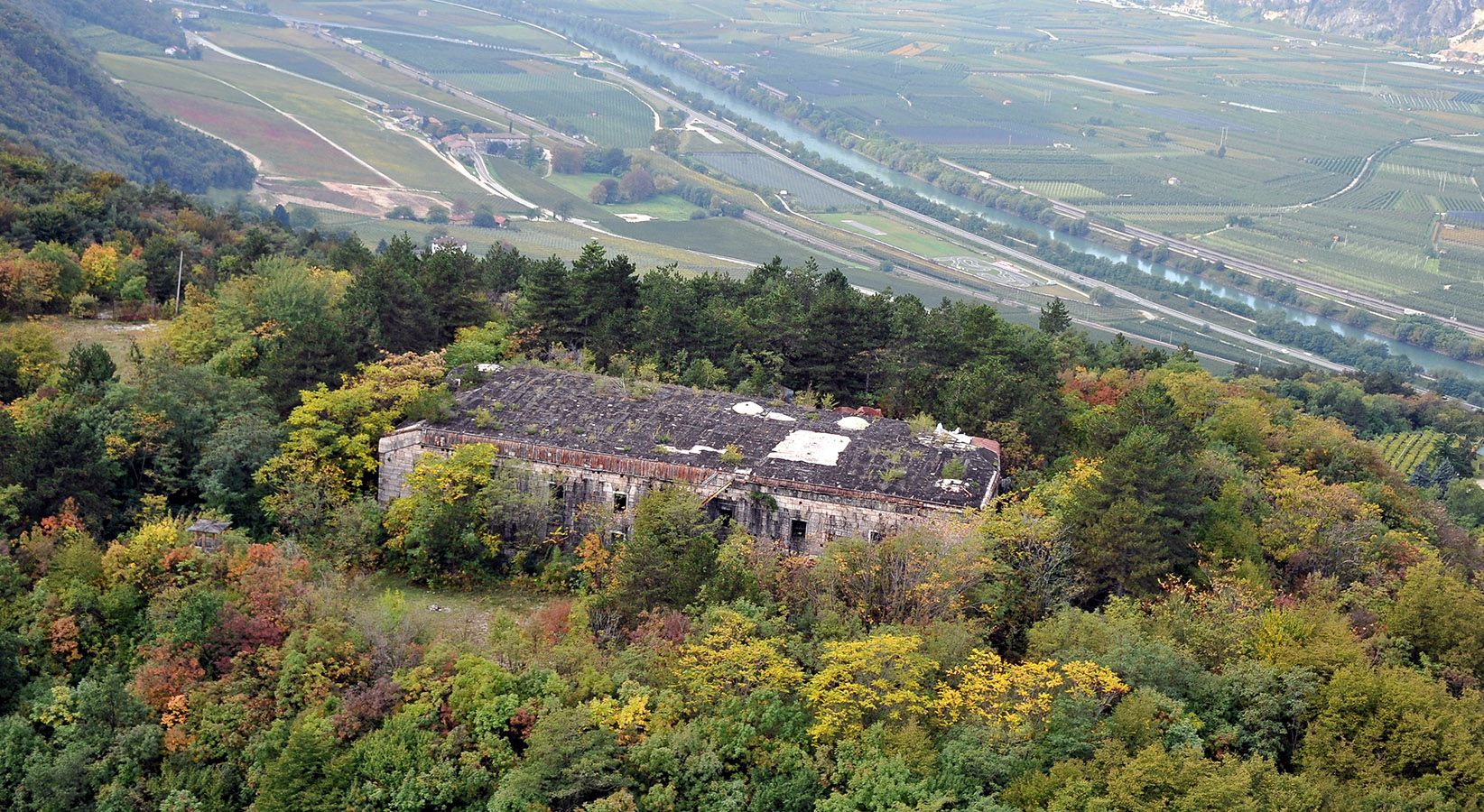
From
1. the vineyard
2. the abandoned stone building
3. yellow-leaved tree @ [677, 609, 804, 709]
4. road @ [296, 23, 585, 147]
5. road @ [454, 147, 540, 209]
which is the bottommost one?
road @ [454, 147, 540, 209]

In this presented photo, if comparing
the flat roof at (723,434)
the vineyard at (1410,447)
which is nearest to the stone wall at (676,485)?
the flat roof at (723,434)

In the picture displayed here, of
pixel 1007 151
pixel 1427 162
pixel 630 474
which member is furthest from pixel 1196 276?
pixel 630 474

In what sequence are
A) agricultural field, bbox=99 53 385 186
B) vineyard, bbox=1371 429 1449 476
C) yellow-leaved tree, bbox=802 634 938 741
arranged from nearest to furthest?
yellow-leaved tree, bbox=802 634 938 741
vineyard, bbox=1371 429 1449 476
agricultural field, bbox=99 53 385 186

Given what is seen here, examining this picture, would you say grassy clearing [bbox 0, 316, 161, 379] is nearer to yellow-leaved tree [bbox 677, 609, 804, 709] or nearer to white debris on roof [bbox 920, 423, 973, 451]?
yellow-leaved tree [bbox 677, 609, 804, 709]

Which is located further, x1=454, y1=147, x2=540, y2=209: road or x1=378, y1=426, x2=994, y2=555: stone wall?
x1=454, y1=147, x2=540, y2=209: road

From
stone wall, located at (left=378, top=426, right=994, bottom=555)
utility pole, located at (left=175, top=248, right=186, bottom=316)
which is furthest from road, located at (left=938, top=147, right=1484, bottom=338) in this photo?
utility pole, located at (left=175, top=248, right=186, bottom=316)
